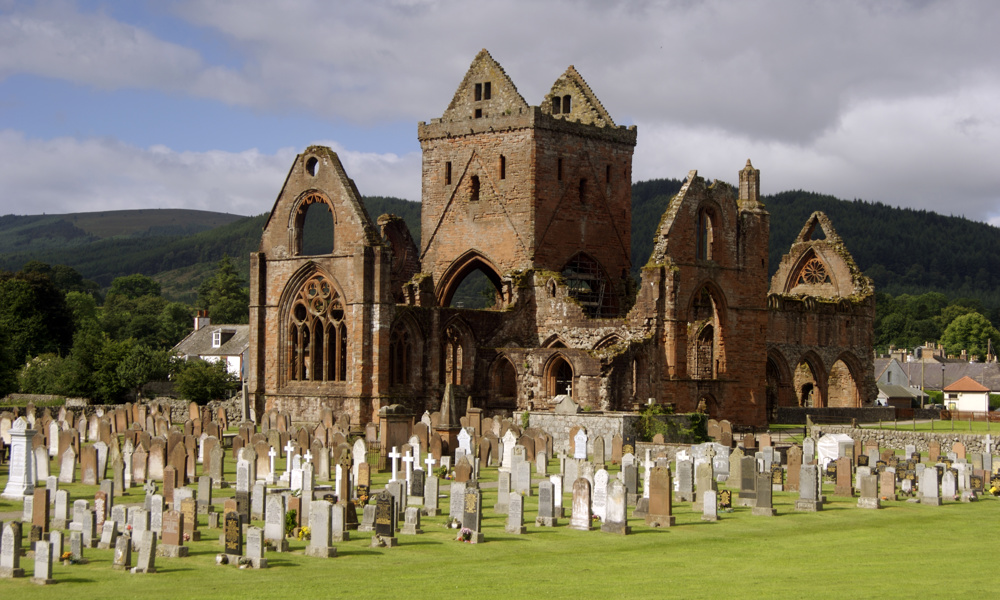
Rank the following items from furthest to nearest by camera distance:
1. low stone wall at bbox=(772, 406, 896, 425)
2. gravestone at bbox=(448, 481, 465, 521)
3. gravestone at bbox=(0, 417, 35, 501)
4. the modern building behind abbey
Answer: low stone wall at bbox=(772, 406, 896, 425) < the modern building behind abbey < gravestone at bbox=(0, 417, 35, 501) < gravestone at bbox=(448, 481, 465, 521)

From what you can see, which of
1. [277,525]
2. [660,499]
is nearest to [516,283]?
[660,499]

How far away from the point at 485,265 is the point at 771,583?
33450 millimetres

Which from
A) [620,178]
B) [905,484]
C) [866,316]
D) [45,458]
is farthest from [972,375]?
[45,458]

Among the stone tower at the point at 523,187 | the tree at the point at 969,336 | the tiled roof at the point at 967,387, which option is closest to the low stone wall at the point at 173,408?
the stone tower at the point at 523,187

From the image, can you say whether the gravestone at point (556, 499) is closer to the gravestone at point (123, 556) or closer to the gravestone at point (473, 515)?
the gravestone at point (473, 515)

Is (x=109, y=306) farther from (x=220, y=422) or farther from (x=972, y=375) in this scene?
(x=220, y=422)

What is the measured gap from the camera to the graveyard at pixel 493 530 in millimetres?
17625

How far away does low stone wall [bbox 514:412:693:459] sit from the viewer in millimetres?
35562

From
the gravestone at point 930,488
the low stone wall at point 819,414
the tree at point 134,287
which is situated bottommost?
the gravestone at point 930,488

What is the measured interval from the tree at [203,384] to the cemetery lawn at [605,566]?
3174 centimetres

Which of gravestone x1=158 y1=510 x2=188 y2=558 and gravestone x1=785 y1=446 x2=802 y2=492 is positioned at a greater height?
gravestone x1=785 y1=446 x2=802 y2=492

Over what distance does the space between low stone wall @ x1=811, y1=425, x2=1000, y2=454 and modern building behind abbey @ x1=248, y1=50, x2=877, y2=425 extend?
4.98 m

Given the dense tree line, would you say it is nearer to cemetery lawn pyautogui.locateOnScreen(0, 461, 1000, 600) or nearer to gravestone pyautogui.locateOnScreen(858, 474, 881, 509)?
gravestone pyautogui.locateOnScreen(858, 474, 881, 509)

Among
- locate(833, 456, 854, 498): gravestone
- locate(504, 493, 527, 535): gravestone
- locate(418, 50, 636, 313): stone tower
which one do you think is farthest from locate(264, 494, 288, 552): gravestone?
locate(418, 50, 636, 313): stone tower
